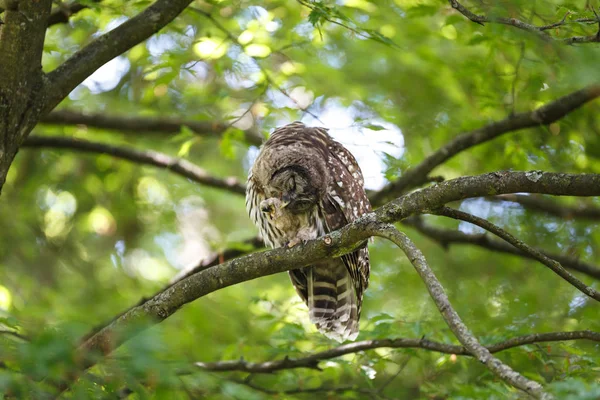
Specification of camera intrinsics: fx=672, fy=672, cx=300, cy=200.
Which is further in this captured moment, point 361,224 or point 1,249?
point 1,249

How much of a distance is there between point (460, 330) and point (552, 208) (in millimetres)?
4721

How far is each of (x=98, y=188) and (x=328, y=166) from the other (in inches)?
200

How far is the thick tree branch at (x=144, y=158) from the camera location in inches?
267

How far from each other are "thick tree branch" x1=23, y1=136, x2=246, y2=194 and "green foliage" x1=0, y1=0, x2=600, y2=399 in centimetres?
35

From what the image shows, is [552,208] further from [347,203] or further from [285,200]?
[285,200]

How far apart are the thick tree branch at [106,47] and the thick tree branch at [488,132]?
2.77 meters

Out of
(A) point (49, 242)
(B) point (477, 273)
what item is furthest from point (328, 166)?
(A) point (49, 242)

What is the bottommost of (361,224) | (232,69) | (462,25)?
(361,224)

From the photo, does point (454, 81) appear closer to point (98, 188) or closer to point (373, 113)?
point (373, 113)

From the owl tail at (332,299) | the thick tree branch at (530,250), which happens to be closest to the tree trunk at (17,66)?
the thick tree branch at (530,250)

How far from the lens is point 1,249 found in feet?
28.6

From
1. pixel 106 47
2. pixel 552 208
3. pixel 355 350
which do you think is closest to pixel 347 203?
pixel 355 350

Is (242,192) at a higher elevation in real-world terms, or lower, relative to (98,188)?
lower

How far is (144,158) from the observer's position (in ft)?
22.6
